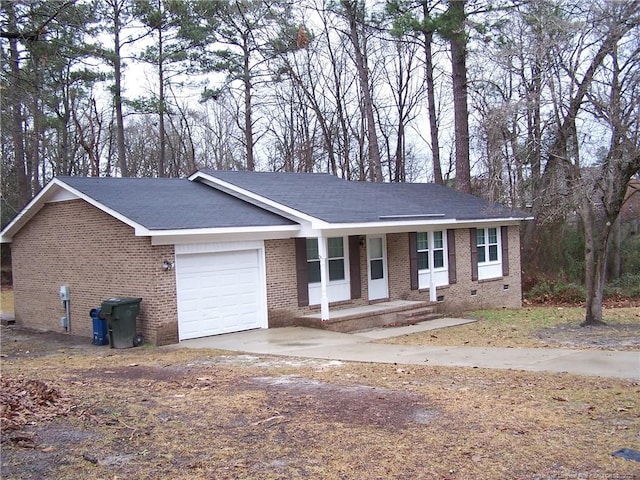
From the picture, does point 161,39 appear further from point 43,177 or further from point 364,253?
point 364,253

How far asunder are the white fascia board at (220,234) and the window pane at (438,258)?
6.17 m

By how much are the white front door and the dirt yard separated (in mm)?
8927

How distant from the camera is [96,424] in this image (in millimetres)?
6387

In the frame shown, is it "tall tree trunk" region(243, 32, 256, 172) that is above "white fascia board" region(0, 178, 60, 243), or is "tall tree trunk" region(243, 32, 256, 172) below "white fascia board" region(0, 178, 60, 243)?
above

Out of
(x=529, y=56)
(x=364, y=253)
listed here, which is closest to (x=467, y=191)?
(x=364, y=253)

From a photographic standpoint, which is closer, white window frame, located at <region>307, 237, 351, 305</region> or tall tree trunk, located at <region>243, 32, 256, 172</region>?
white window frame, located at <region>307, 237, 351, 305</region>

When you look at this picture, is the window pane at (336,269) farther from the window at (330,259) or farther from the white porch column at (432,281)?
the white porch column at (432,281)

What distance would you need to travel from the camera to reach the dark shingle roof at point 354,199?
1652 centimetres

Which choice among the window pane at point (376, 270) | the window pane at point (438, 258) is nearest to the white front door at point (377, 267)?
the window pane at point (376, 270)

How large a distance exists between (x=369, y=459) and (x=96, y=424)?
2801 mm

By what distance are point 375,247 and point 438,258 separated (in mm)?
2699

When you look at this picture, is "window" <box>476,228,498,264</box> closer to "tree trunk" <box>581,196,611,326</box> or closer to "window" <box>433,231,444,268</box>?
"window" <box>433,231,444,268</box>

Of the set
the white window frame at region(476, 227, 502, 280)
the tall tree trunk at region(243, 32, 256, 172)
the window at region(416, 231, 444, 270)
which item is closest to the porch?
the window at region(416, 231, 444, 270)

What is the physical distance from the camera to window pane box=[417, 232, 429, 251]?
66.2 ft
